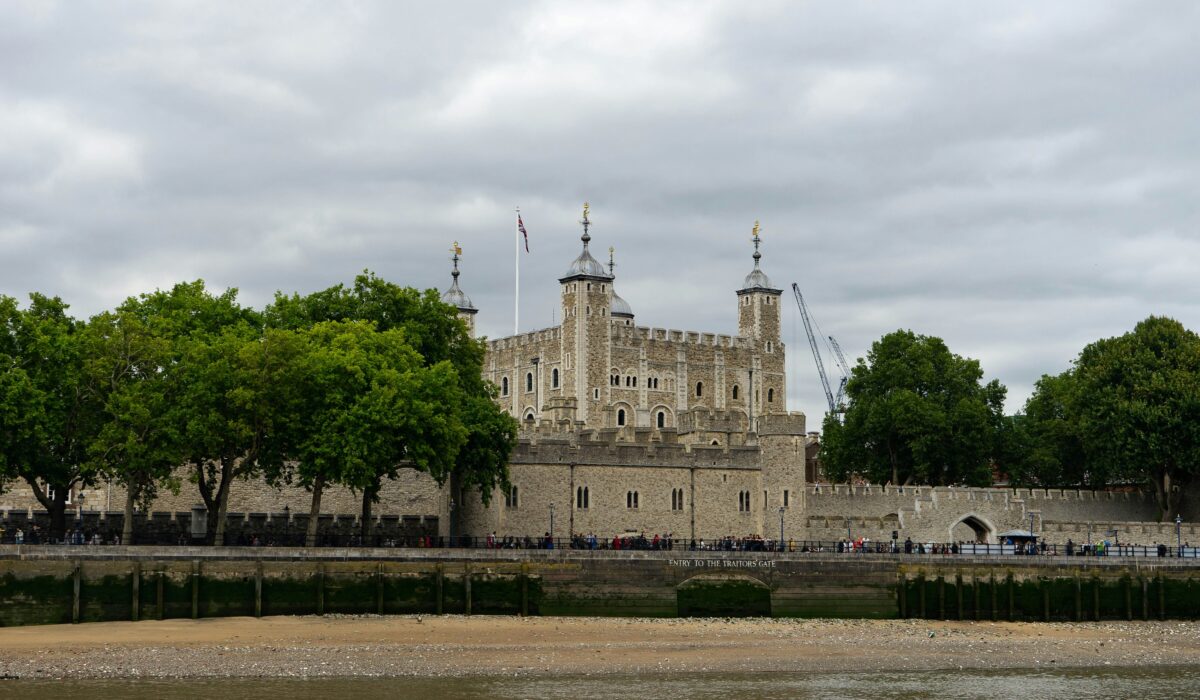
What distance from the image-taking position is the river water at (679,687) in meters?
39.1

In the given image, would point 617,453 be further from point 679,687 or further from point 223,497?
point 679,687

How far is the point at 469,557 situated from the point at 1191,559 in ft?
83.5

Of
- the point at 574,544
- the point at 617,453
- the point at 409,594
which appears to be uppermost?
the point at 617,453

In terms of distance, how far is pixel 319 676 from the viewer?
41406 mm

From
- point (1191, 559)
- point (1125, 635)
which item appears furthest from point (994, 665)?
point (1191, 559)

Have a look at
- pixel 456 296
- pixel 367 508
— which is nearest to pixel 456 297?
pixel 456 296

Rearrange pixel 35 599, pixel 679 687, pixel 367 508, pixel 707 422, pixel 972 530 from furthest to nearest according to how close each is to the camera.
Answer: pixel 972 530 < pixel 707 422 < pixel 367 508 < pixel 35 599 < pixel 679 687

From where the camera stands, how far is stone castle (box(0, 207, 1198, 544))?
63.7 metres

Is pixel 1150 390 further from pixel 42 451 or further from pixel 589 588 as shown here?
pixel 42 451

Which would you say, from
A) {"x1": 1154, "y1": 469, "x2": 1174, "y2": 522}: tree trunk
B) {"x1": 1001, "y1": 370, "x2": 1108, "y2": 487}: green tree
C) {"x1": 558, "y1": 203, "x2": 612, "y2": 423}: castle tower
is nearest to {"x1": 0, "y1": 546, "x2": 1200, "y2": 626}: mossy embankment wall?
{"x1": 1154, "y1": 469, "x2": 1174, "y2": 522}: tree trunk

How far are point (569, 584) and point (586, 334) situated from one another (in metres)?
46.6

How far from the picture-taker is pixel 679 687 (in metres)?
41.3

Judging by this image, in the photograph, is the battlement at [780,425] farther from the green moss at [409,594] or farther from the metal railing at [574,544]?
the green moss at [409,594]

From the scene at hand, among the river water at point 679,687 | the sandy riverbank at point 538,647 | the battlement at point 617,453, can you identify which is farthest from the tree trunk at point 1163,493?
the river water at point 679,687
